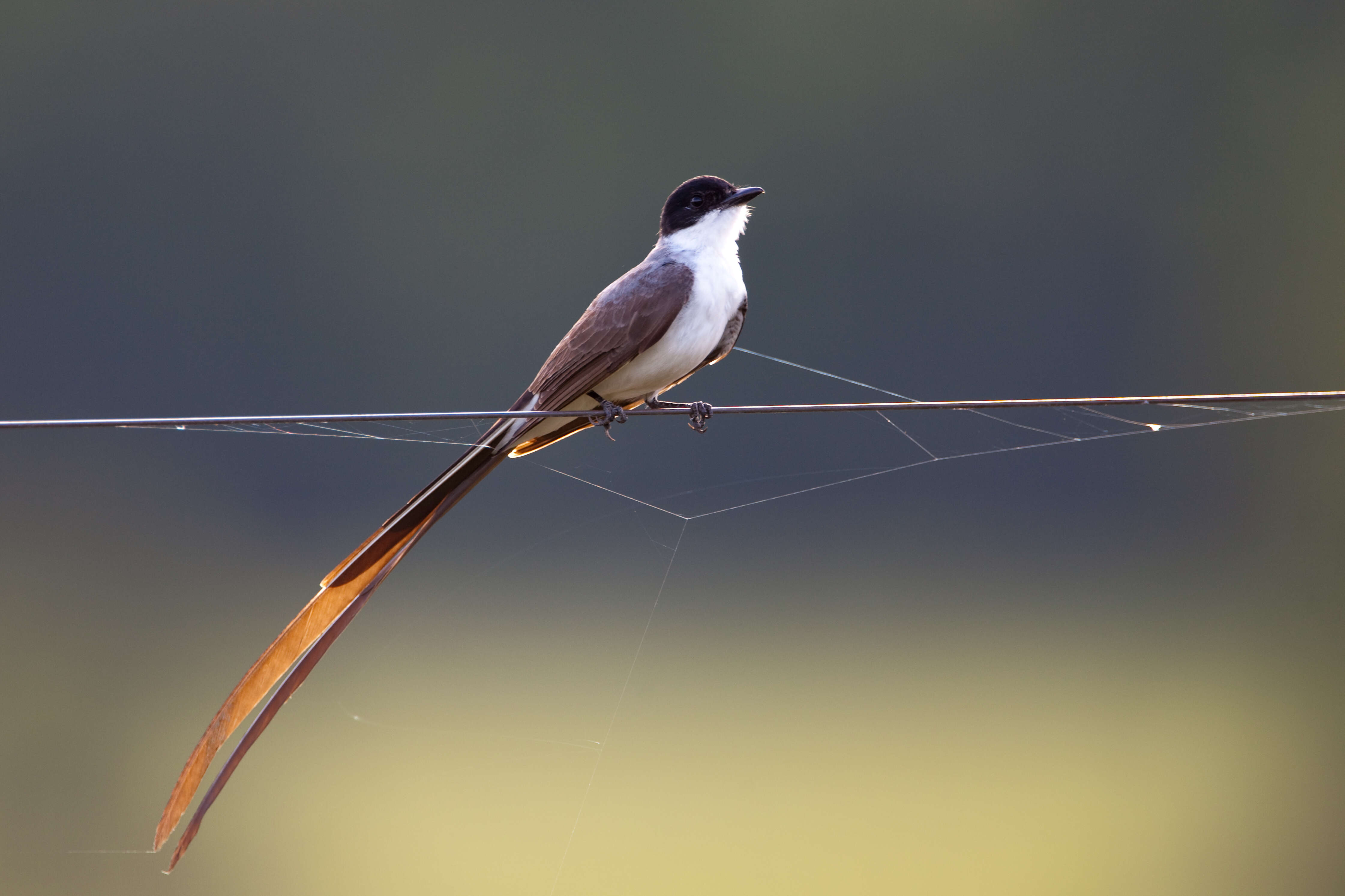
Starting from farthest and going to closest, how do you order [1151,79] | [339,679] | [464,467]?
1. [1151,79]
2. [339,679]
3. [464,467]

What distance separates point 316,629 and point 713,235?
1.83m

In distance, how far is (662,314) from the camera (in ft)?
10.9

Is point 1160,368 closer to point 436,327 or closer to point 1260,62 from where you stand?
point 1260,62

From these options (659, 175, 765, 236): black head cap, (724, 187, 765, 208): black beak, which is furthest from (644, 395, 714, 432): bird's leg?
(724, 187, 765, 208): black beak

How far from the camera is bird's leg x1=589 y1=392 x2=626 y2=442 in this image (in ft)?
10.6

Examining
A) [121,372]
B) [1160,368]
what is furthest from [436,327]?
[1160,368]

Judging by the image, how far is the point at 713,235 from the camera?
12.1ft

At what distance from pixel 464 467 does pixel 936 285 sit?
12.9 metres

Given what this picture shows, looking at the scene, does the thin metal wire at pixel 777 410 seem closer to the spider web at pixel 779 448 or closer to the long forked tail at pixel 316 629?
the long forked tail at pixel 316 629

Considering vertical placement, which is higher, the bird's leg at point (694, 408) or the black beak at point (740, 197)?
the black beak at point (740, 197)

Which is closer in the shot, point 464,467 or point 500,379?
point 464,467

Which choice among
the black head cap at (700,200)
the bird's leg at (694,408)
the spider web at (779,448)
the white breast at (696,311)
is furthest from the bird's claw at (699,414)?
the spider web at (779,448)

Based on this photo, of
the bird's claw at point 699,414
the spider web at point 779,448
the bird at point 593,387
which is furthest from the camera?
the spider web at point 779,448

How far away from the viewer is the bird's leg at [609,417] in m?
3.24
